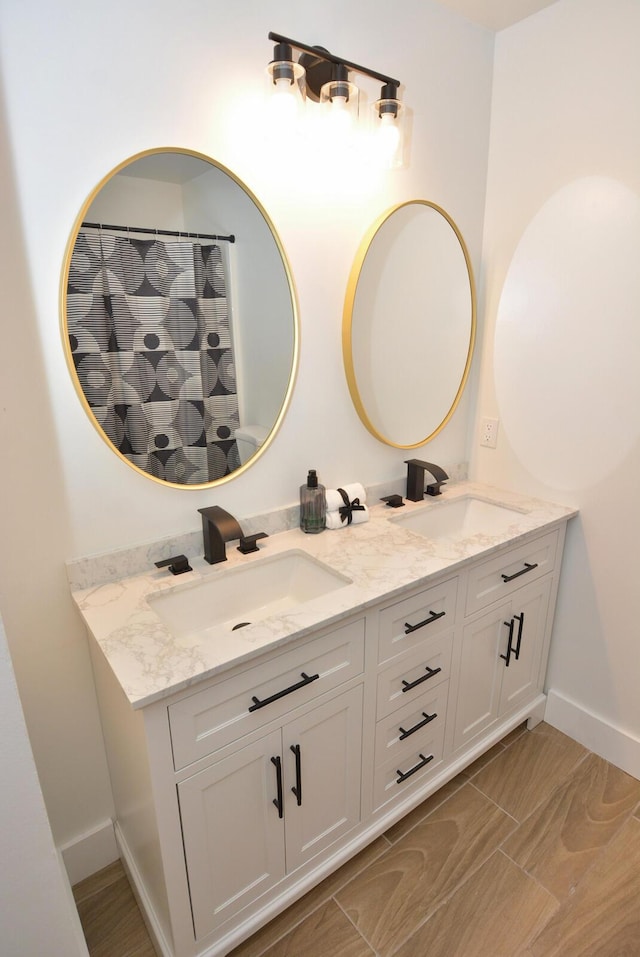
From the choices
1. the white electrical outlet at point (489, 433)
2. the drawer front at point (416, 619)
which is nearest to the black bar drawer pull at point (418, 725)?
the drawer front at point (416, 619)

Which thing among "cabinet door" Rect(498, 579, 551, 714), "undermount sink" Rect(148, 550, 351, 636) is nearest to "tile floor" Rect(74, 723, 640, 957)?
"cabinet door" Rect(498, 579, 551, 714)

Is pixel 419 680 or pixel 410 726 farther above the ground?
pixel 419 680

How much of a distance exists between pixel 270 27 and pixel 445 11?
698mm

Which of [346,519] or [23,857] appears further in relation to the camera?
[346,519]

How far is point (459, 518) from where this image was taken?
2.05 meters

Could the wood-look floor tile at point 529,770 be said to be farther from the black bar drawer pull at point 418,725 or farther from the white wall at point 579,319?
the black bar drawer pull at point 418,725

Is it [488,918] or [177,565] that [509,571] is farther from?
[177,565]

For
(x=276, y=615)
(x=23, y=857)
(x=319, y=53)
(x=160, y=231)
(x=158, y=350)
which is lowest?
(x=23, y=857)

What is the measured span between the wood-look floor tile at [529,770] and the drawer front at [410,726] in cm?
40

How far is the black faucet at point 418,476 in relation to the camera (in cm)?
190

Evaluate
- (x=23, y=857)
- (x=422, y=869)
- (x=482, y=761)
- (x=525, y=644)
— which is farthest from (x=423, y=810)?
(x=23, y=857)

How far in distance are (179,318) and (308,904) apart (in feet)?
5.36

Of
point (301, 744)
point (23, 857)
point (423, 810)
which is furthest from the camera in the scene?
point (423, 810)

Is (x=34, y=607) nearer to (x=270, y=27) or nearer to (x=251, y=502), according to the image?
(x=251, y=502)
